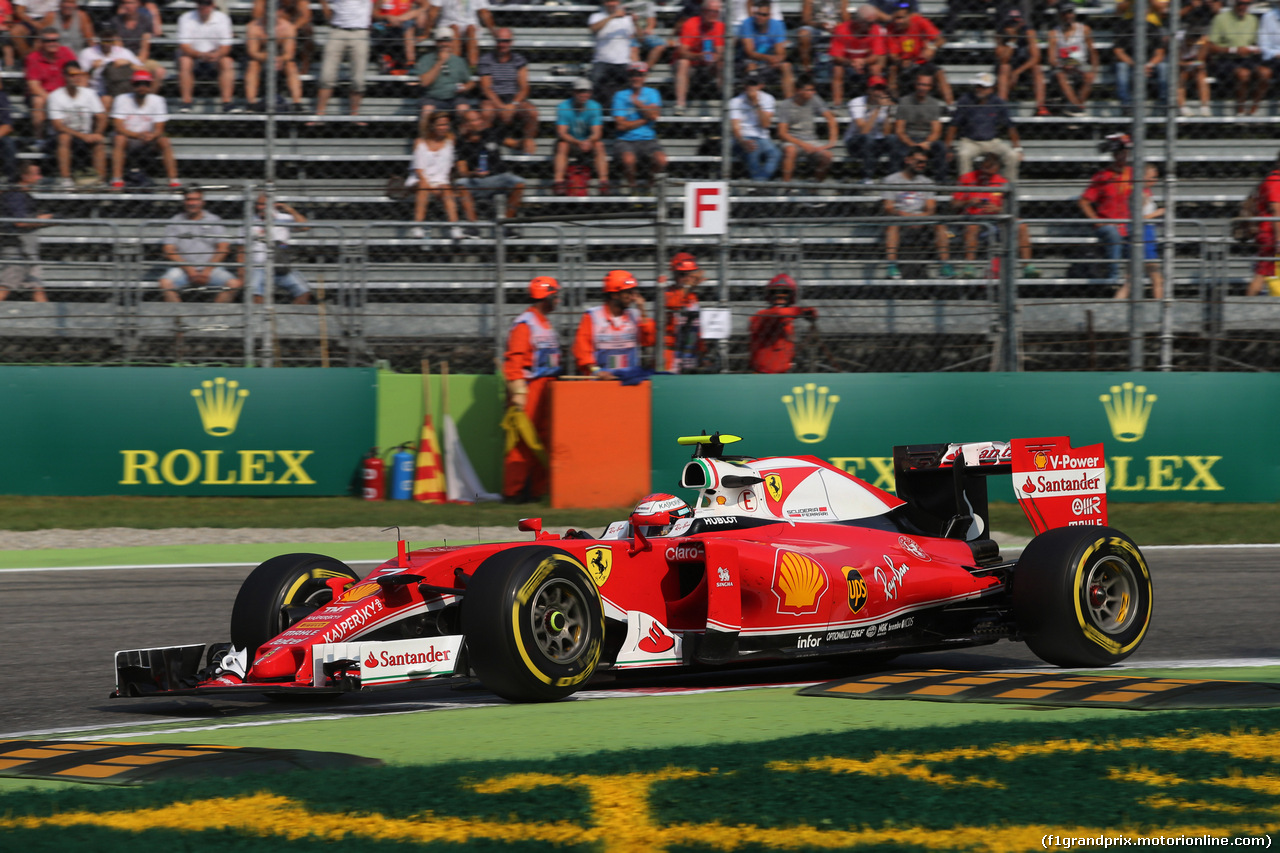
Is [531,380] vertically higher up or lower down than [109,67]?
lower down

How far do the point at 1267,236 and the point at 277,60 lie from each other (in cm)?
A: 1000

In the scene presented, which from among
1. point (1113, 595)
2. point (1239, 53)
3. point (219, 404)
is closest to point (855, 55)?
point (1239, 53)

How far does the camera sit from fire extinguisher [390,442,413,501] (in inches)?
524

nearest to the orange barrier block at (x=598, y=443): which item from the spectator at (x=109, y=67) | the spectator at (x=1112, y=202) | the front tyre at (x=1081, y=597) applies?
the spectator at (x=1112, y=202)

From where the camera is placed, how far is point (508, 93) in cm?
1582

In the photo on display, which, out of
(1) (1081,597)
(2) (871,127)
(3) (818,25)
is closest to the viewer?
(1) (1081,597)

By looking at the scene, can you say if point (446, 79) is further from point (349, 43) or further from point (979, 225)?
point (979, 225)

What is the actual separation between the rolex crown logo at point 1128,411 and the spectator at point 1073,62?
4.19 m

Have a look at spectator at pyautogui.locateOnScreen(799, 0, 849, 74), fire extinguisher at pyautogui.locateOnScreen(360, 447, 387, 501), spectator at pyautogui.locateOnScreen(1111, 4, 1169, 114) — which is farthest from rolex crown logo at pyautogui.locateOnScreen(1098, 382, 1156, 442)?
fire extinguisher at pyautogui.locateOnScreen(360, 447, 387, 501)

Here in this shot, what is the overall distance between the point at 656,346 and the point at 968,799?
9038mm

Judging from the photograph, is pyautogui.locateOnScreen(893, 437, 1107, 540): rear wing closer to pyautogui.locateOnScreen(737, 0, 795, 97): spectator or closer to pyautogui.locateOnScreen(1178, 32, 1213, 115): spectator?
pyautogui.locateOnScreen(737, 0, 795, 97): spectator

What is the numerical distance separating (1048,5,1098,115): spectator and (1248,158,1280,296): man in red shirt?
2.22 meters

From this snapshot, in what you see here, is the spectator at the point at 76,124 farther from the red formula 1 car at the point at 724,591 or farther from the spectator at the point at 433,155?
the red formula 1 car at the point at 724,591

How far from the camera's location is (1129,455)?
13289 millimetres
